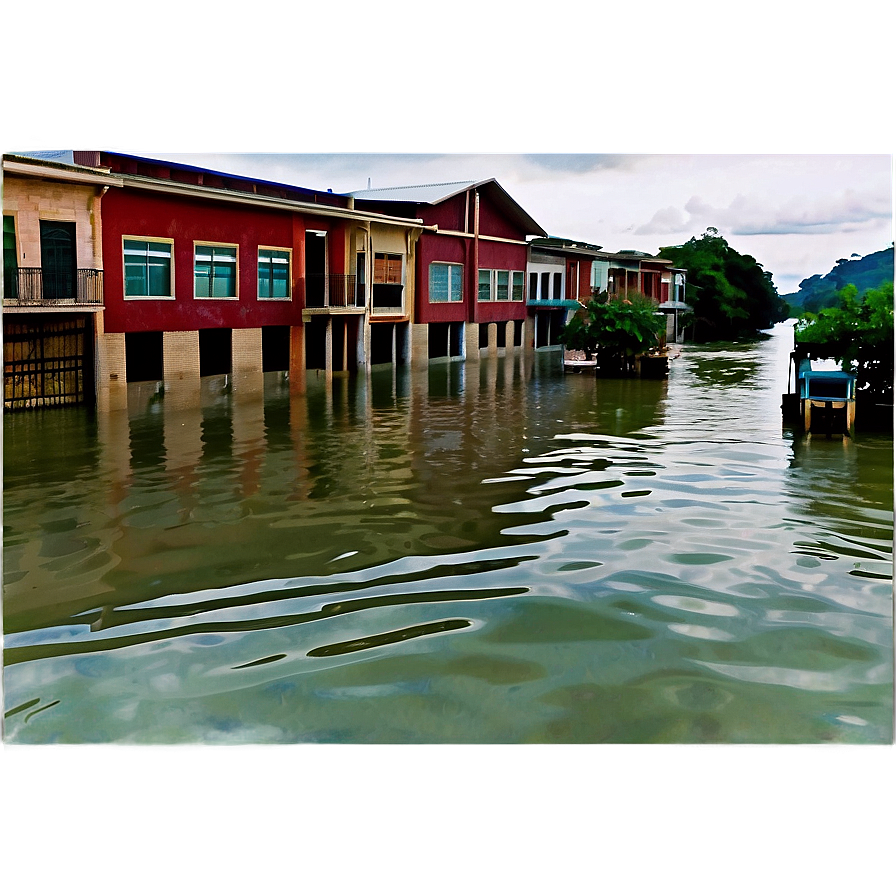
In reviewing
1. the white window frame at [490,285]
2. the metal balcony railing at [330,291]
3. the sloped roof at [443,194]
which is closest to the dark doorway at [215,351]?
the metal balcony railing at [330,291]

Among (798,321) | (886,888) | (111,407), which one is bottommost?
(886,888)

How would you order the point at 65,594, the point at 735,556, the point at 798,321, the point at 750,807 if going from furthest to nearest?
the point at 798,321 < the point at 735,556 < the point at 65,594 < the point at 750,807

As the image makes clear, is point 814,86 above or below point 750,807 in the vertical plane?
above

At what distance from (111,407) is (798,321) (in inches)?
405

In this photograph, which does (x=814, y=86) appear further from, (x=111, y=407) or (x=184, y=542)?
(x=111, y=407)

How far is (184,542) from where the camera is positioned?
26.8 feet

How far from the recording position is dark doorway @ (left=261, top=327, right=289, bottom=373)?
19.8m

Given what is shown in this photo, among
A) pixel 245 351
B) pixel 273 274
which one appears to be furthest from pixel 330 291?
pixel 245 351

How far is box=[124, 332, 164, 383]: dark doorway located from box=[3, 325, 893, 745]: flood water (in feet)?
8.78

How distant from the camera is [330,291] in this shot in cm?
2131

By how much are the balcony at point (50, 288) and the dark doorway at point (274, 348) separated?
444cm

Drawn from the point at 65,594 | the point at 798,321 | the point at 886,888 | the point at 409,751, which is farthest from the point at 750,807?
the point at 798,321

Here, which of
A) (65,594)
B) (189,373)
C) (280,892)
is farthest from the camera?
(189,373)

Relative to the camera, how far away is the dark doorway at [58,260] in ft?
48.9
